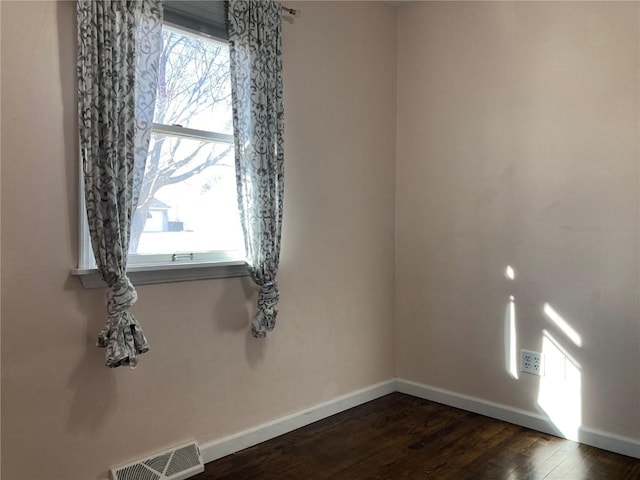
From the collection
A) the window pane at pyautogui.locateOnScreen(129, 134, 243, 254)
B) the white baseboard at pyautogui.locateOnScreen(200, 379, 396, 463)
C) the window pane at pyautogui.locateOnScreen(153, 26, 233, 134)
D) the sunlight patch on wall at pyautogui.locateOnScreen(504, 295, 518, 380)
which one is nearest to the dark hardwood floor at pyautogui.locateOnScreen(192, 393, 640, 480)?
the white baseboard at pyautogui.locateOnScreen(200, 379, 396, 463)

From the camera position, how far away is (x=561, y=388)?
8.59 ft

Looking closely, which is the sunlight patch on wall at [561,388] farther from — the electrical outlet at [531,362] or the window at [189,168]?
the window at [189,168]

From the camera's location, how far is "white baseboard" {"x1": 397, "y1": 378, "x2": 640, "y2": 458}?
2420 mm

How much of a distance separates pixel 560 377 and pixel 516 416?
364mm

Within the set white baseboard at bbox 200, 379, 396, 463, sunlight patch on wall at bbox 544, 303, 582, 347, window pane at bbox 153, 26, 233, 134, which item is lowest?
white baseboard at bbox 200, 379, 396, 463

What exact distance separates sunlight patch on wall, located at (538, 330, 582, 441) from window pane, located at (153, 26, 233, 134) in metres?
2.10

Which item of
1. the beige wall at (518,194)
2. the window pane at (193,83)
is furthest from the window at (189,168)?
the beige wall at (518,194)

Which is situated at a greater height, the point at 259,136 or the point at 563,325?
the point at 259,136

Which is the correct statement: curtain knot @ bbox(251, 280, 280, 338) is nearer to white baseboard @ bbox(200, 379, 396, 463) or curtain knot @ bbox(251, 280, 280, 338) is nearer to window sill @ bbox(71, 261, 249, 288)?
window sill @ bbox(71, 261, 249, 288)

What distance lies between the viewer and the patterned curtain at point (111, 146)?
1.86 m

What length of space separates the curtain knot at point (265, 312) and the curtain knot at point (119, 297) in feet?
2.31

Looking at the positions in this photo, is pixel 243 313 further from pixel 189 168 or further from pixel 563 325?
pixel 563 325

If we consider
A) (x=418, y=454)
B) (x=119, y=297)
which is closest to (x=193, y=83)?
(x=119, y=297)

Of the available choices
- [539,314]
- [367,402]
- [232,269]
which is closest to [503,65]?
[539,314]
